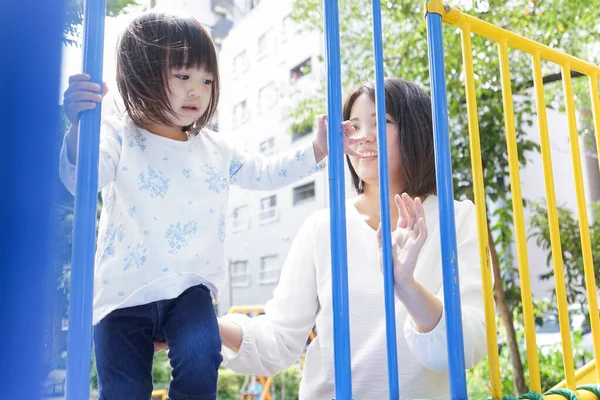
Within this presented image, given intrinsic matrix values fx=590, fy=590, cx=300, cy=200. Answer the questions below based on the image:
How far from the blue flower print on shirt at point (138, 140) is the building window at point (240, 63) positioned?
259 inches

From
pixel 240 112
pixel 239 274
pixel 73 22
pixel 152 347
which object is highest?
pixel 240 112

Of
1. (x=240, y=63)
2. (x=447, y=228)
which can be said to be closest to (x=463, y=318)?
(x=447, y=228)

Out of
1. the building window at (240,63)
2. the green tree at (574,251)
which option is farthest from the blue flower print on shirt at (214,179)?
the building window at (240,63)

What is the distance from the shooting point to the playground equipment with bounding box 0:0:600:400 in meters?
0.54

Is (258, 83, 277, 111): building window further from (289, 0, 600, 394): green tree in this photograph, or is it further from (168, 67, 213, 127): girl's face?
(168, 67, 213, 127): girl's face

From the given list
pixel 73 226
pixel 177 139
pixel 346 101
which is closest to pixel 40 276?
pixel 73 226

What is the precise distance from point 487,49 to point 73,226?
2.32 m

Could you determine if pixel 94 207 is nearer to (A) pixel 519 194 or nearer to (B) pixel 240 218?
(A) pixel 519 194

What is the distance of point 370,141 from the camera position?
1124 mm

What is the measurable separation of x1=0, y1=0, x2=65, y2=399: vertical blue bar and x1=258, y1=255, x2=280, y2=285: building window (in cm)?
776

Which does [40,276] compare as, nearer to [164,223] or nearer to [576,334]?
[164,223]

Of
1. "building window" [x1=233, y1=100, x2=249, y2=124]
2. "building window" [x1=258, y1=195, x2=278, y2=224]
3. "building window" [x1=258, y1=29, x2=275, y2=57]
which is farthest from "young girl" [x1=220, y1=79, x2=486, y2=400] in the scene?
"building window" [x1=258, y1=195, x2=278, y2=224]

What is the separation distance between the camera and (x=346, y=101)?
1.25 m

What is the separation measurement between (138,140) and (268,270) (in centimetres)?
764
